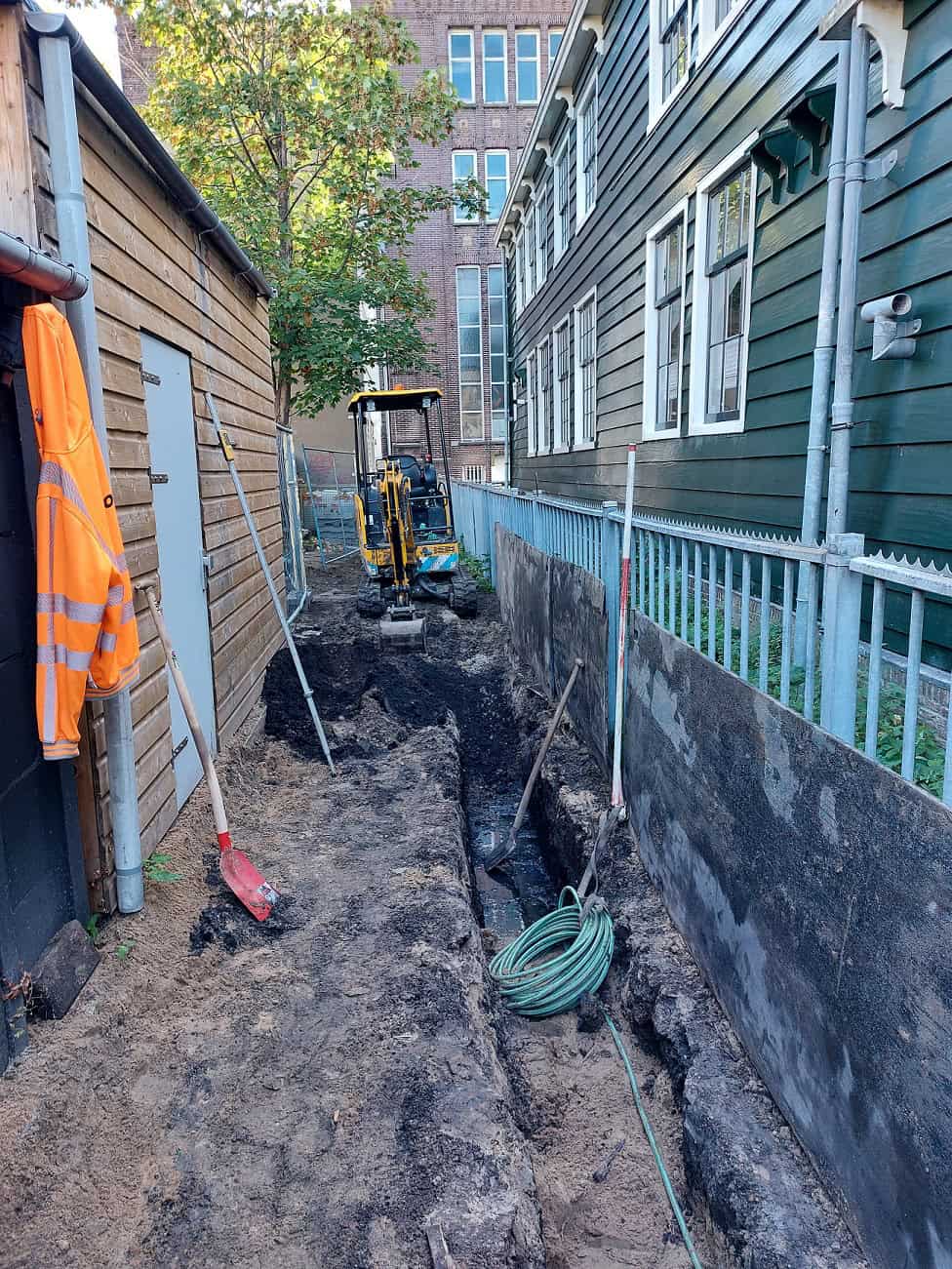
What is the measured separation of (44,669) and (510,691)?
5773mm

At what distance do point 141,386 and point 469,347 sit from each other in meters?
21.5

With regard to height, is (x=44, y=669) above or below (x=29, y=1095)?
above

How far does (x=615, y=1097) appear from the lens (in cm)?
341

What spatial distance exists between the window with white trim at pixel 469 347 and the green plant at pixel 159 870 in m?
21.7

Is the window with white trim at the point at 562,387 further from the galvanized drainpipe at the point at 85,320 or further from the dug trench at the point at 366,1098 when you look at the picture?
the galvanized drainpipe at the point at 85,320

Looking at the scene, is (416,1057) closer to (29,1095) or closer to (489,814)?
(29,1095)

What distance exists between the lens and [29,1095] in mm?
2557

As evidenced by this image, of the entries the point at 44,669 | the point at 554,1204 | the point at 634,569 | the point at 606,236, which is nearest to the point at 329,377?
the point at 606,236

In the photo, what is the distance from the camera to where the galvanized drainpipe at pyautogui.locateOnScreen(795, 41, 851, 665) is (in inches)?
149

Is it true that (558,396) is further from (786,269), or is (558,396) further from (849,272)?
(849,272)

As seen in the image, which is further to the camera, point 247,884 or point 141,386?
point 141,386

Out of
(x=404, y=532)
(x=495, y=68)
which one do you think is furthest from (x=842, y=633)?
(x=495, y=68)

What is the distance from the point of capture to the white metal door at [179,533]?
4.48 metres

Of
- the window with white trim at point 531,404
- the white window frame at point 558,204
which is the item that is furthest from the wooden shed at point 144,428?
the window with white trim at point 531,404
